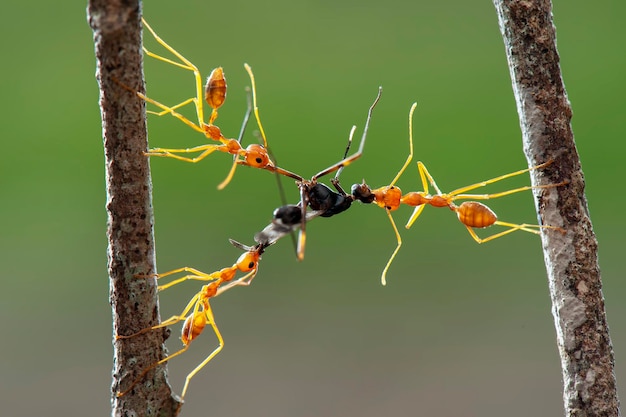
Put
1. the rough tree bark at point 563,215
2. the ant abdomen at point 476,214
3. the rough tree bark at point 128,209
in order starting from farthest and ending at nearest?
the ant abdomen at point 476,214 → the rough tree bark at point 563,215 → the rough tree bark at point 128,209

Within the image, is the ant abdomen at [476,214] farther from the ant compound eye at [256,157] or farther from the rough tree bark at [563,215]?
the ant compound eye at [256,157]

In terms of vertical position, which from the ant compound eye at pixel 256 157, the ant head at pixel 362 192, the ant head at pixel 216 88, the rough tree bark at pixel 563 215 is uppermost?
the ant head at pixel 216 88

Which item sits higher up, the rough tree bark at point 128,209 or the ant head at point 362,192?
the ant head at point 362,192

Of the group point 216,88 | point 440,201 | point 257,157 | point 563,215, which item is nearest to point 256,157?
point 257,157

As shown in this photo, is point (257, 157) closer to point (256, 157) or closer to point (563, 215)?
point (256, 157)

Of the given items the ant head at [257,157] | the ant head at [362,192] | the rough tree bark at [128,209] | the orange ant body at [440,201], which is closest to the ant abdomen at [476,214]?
the orange ant body at [440,201]

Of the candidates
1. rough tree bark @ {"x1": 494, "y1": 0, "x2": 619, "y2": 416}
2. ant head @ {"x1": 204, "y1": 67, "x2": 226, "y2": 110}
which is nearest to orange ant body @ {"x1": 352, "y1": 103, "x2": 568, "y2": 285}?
rough tree bark @ {"x1": 494, "y1": 0, "x2": 619, "y2": 416}

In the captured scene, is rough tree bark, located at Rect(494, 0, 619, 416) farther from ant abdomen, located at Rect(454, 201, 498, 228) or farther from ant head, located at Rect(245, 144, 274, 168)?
ant head, located at Rect(245, 144, 274, 168)
